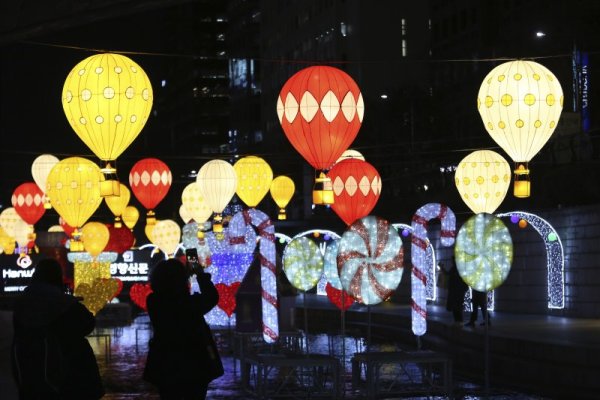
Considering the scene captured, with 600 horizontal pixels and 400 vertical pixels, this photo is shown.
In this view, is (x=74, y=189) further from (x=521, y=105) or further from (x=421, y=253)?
(x=521, y=105)

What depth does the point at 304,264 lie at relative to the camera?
1972 cm

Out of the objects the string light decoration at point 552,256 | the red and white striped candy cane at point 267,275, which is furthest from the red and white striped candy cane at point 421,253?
the string light decoration at point 552,256

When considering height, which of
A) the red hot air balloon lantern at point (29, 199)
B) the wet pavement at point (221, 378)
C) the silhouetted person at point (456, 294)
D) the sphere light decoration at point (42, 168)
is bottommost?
the wet pavement at point (221, 378)

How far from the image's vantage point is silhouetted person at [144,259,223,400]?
30.4 feet

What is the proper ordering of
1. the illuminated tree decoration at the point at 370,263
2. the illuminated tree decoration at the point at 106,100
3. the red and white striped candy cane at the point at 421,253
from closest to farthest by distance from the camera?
the illuminated tree decoration at the point at 370,263
the illuminated tree decoration at the point at 106,100
the red and white striped candy cane at the point at 421,253

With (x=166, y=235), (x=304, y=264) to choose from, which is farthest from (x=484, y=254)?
(x=166, y=235)

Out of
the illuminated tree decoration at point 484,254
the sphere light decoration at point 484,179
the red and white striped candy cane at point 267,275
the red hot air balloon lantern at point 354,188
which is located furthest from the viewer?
the red hot air balloon lantern at point 354,188

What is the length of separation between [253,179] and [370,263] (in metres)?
12.7

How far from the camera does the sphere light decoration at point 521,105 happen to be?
17.6m

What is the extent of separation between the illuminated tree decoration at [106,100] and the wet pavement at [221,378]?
10.5ft

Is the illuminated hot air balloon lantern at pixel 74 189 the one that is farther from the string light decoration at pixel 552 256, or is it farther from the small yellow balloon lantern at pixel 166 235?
Answer: the small yellow balloon lantern at pixel 166 235

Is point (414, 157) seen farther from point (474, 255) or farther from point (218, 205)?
point (474, 255)

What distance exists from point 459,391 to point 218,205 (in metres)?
13.5

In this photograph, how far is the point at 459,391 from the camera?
15688mm
